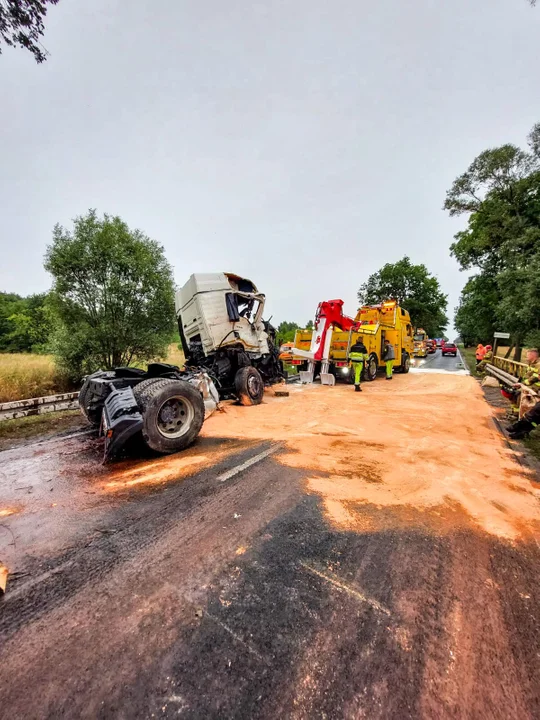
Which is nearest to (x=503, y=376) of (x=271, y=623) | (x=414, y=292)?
(x=271, y=623)

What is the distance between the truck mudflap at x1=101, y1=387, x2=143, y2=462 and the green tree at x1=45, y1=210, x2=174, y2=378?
269 inches

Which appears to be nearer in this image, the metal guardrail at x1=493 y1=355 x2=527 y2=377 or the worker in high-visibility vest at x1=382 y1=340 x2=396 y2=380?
the metal guardrail at x1=493 y1=355 x2=527 y2=377

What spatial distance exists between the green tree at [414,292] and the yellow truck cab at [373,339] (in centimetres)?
3458

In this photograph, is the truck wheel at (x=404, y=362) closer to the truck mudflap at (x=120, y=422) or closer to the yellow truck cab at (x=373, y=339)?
the yellow truck cab at (x=373, y=339)

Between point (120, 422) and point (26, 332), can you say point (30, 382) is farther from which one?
point (26, 332)

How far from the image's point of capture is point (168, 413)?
4312 mm

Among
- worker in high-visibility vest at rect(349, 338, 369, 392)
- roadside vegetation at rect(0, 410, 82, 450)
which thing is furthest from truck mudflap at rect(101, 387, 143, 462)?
worker in high-visibility vest at rect(349, 338, 369, 392)

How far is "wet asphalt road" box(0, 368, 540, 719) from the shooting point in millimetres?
1271

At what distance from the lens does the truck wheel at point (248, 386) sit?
23.6ft

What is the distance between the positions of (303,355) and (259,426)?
5638mm

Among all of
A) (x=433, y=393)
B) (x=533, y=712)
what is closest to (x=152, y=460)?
(x=533, y=712)

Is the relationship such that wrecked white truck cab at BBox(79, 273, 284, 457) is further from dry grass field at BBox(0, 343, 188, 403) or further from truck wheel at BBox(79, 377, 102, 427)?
dry grass field at BBox(0, 343, 188, 403)

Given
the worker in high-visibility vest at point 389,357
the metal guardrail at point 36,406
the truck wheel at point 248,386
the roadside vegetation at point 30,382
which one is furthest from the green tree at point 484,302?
the roadside vegetation at point 30,382

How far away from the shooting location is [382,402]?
7828 millimetres
